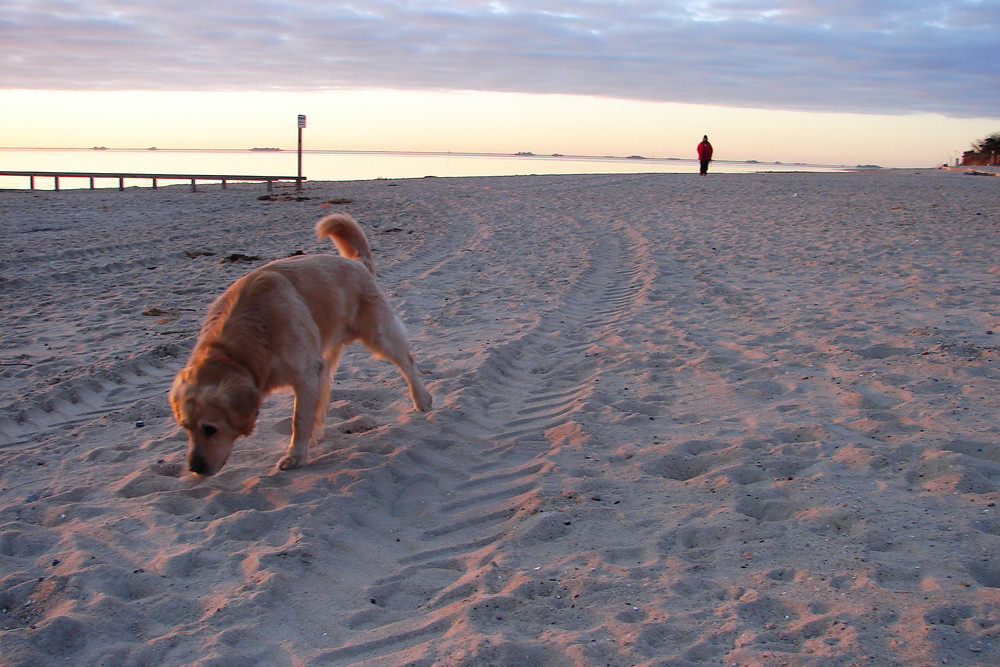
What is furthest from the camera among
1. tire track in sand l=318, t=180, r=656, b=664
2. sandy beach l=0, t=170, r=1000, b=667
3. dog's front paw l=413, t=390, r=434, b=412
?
dog's front paw l=413, t=390, r=434, b=412

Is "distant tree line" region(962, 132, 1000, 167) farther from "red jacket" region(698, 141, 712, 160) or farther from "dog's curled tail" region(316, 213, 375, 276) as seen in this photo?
"dog's curled tail" region(316, 213, 375, 276)

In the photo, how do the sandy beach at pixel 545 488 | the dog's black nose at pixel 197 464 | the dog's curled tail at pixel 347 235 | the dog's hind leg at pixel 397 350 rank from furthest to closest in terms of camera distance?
the dog's curled tail at pixel 347 235
the dog's hind leg at pixel 397 350
the dog's black nose at pixel 197 464
the sandy beach at pixel 545 488

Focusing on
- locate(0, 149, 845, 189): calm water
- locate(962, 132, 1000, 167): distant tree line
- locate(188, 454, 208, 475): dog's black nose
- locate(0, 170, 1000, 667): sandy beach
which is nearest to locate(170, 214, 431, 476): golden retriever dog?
locate(188, 454, 208, 475): dog's black nose

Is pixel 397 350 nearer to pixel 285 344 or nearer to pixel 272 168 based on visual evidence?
pixel 285 344

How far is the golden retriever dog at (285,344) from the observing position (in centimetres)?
396

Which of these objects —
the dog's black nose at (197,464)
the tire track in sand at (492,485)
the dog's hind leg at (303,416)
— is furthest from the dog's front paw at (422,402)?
the dog's black nose at (197,464)

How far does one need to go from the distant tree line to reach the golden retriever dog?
61867 mm

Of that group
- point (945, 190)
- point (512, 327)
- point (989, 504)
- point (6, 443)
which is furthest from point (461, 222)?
point (945, 190)

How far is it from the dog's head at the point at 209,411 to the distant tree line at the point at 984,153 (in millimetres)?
63387

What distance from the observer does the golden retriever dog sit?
396 centimetres

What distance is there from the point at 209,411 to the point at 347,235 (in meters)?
2.28

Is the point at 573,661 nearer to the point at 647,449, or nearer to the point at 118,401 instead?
the point at 647,449

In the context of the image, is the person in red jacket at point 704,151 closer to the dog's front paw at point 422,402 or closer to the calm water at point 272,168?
the calm water at point 272,168

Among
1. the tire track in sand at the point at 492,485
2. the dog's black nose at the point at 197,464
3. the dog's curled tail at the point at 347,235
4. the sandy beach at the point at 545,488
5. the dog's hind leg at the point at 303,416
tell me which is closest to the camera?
the sandy beach at the point at 545,488
